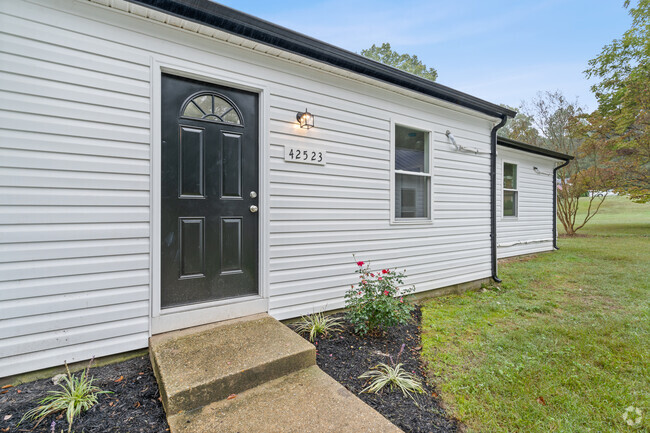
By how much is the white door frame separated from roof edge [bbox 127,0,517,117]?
35 centimetres

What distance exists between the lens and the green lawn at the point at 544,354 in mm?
1665

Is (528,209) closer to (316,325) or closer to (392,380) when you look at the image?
(316,325)

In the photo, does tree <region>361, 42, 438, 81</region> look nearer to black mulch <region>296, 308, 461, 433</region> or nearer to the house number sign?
the house number sign

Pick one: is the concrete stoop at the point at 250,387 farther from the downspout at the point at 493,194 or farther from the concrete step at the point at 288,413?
the downspout at the point at 493,194

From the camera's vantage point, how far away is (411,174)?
3756mm

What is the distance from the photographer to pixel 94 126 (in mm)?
2008

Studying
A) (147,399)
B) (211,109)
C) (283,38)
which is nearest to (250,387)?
(147,399)

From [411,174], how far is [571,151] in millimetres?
15733

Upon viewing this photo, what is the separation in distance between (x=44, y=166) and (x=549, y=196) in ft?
35.1

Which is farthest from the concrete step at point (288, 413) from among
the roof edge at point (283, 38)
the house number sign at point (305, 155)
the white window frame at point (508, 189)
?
the white window frame at point (508, 189)

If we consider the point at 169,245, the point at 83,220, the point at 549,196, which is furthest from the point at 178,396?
the point at 549,196

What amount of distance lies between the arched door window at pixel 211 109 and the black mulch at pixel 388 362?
2.16 meters

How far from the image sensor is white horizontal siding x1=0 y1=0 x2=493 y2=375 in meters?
1.81

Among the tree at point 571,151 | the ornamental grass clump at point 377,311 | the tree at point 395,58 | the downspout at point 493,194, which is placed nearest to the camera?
the ornamental grass clump at point 377,311
